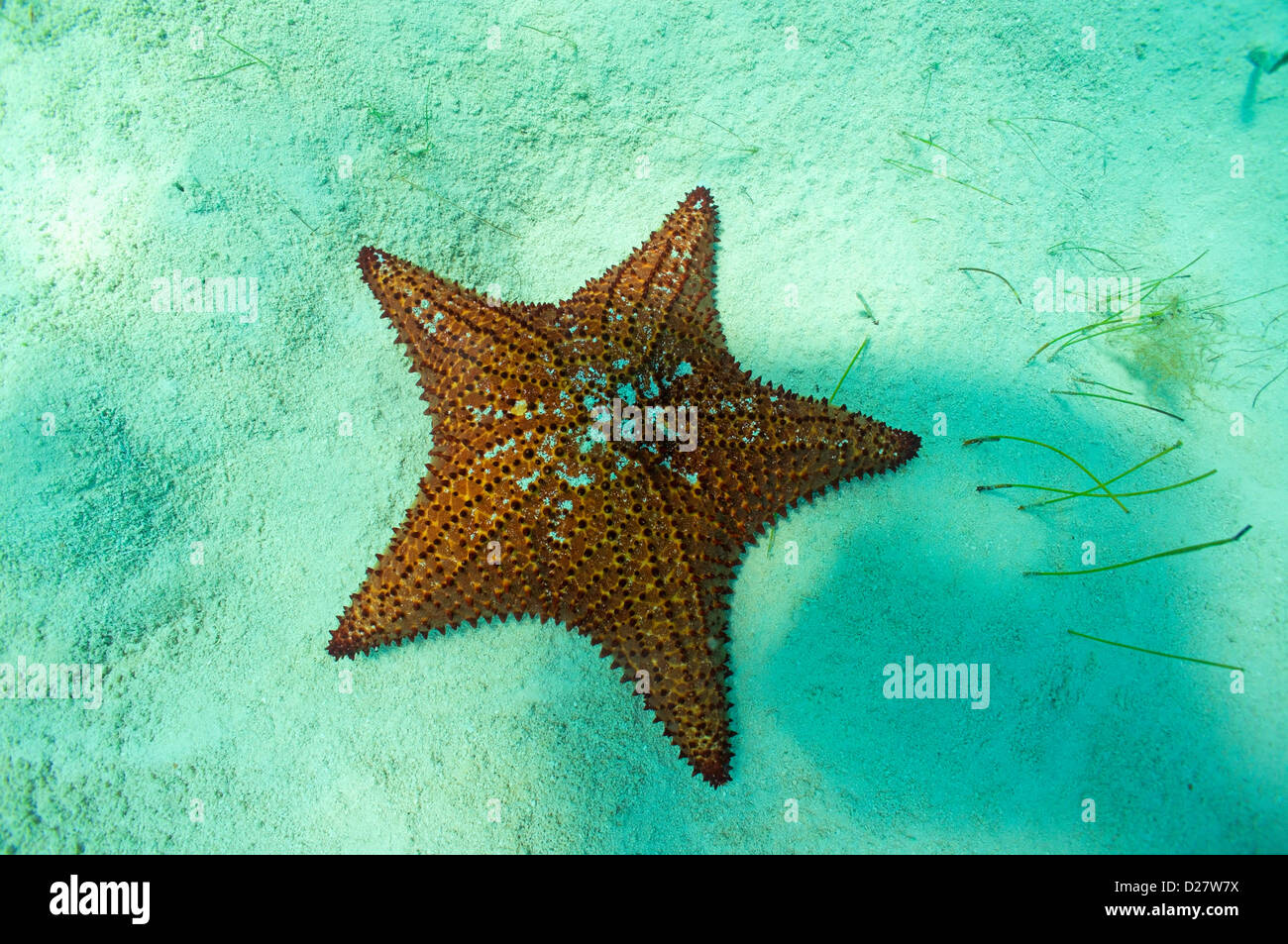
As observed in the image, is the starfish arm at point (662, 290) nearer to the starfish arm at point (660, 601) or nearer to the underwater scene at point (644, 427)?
the underwater scene at point (644, 427)

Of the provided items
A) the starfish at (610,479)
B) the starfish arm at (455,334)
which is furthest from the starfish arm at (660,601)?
the starfish arm at (455,334)

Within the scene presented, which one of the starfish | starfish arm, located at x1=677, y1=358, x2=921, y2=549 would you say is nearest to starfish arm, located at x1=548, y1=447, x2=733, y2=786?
the starfish

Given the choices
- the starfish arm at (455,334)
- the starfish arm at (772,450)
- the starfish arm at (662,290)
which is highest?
the starfish arm at (662,290)

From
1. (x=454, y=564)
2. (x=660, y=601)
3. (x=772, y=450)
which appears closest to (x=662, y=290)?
(x=772, y=450)

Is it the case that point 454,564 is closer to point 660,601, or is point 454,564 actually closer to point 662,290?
point 660,601

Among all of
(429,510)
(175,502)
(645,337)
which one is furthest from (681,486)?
(175,502)

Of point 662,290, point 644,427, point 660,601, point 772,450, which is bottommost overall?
point 660,601
